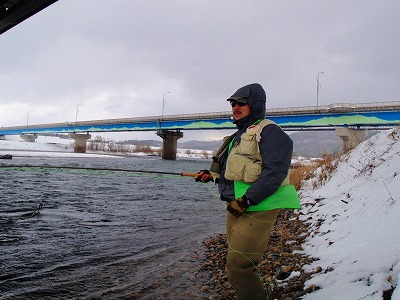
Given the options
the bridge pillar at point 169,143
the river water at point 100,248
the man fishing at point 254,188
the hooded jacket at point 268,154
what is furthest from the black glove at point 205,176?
the bridge pillar at point 169,143

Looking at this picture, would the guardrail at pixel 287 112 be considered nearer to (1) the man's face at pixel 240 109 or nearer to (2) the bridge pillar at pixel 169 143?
(2) the bridge pillar at pixel 169 143

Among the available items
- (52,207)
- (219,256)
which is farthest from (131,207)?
(219,256)

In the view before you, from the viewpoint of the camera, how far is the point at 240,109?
116 inches

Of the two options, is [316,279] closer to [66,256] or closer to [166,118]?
[66,256]

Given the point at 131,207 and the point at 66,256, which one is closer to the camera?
the point at 66,256

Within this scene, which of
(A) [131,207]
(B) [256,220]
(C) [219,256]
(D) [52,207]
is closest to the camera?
(B) [256,220]

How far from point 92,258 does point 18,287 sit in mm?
1395

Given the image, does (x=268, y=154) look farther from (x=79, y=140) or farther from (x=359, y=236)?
(x=79, y=140)

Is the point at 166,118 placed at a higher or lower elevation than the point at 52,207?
higher

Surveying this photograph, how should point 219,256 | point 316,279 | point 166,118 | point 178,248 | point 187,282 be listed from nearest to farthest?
point 316,279
point 187,282
point 219,256
point 178,248
point 166,118

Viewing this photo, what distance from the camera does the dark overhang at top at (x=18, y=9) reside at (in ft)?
36.1

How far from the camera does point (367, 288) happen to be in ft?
8.87

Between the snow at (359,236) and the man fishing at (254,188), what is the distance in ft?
3.15

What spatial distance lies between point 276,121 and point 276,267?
42187mm
